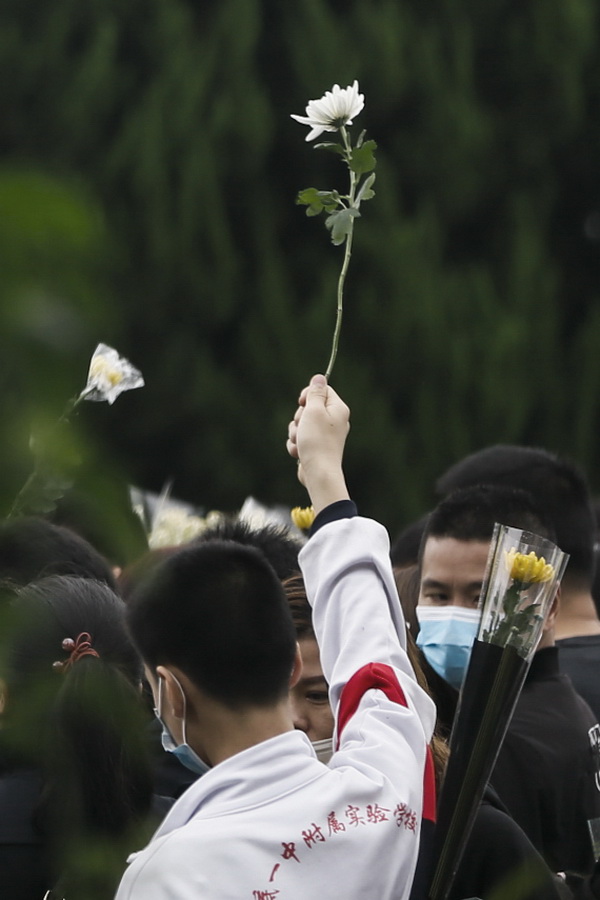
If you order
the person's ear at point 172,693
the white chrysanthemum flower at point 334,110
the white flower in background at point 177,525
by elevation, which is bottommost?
the white flower in background at point 177,525

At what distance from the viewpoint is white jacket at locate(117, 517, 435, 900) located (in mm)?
1516

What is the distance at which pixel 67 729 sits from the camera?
0.72m

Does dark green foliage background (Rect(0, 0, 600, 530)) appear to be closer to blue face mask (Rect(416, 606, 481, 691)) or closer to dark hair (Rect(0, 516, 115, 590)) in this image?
blue face mask (Rect(416, 606, 481, 691))

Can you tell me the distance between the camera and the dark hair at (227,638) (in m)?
1.65

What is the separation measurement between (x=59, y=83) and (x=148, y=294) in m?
0.63

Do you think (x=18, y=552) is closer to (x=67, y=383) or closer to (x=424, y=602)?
(x=67, y=383)

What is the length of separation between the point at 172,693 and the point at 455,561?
4.17ft

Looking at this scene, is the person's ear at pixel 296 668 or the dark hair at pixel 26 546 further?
the person's ear at pixel 296 668

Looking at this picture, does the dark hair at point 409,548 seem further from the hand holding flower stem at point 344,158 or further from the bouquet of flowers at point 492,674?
the hand holding flower stem at point 344,158

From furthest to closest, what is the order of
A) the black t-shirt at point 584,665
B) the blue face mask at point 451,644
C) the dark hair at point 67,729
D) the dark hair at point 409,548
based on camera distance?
the dark hair at point 409,548, the black t-shirt at point 584,665, the blue face mask at point 451,644, the dark hair at point 67,729

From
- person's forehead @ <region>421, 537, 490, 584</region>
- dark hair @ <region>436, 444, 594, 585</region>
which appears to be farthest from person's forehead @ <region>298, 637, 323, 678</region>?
dark hair @ <region>436, 444, 594, 585</region>

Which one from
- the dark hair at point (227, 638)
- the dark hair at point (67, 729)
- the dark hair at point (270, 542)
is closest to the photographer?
the dark hair at point (67, 729)

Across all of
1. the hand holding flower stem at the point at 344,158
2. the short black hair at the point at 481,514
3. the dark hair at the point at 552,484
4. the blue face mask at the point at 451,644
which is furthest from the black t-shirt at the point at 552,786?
the hand holding flower stem at the point at 344,158

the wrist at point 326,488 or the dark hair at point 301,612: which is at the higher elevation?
the wrist at point 326,488
